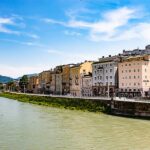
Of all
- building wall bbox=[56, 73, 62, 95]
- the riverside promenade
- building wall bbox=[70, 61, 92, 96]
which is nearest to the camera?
the riverside promenade

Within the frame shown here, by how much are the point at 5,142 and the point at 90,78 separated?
66.6 meters

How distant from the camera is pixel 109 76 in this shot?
277 feet

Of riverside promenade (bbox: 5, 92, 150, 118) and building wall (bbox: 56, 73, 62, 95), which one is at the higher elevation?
building wall (bbox: 56, 73, 62, 95)

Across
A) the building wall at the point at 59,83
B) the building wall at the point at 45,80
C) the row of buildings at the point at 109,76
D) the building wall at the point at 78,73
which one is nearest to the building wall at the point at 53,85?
the row of buildings at the point at 109,76

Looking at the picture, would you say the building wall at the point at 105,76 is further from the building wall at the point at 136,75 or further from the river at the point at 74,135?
the river at the point at 74,135

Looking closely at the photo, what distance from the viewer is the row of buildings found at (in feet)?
246

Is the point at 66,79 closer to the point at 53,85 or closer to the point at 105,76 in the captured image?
the point at 53,85

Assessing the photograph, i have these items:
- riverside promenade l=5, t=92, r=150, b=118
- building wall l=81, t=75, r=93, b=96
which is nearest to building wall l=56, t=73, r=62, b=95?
building wall l=81, t=75, r=93, b=96

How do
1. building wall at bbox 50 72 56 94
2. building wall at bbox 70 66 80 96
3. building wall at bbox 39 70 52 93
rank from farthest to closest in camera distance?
building wall at bbox 39 70 52 93 < building wall at bbox 50 72 56 94 < building wall at bbox 70 66 80 96

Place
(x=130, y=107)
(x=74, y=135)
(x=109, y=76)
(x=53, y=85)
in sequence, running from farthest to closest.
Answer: (x=53, y=85), (x=109, y=76), (x=130, y=107), (x=74, y=135)

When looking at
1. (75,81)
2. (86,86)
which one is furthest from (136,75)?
(75,81)

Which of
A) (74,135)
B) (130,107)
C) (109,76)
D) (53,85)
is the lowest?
(74,135)

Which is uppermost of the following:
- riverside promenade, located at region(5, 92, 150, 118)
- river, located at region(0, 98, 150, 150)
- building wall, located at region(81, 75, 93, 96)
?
building wall, located at region(81, 75, 93, 96)

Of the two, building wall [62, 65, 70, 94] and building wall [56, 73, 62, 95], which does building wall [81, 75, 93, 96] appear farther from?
building wall [56, 73, 62, 95]
